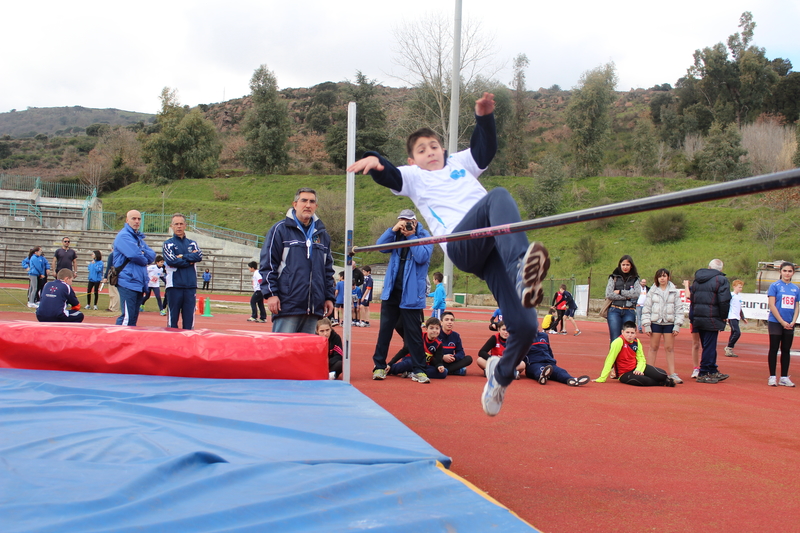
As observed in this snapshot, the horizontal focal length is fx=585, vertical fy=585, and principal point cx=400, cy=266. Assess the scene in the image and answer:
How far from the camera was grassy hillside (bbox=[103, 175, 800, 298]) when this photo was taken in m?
23.5

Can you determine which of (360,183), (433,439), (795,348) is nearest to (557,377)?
(433,439)

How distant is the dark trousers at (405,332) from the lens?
19.2 ft

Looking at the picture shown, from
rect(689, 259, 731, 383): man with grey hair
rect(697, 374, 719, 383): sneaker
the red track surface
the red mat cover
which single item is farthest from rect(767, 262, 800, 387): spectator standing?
the red mat cover

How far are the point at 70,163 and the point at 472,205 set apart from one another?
70294 millimetres

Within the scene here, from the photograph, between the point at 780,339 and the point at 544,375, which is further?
the point at 780,339

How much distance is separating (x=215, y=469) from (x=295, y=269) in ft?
8.41

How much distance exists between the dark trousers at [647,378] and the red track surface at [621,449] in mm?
201

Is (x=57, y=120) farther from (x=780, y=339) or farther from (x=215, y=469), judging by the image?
(x=215, y=469)

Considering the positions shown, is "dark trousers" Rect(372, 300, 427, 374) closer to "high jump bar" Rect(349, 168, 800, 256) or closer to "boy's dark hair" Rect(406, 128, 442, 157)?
"boy's dark hair" Rect(406, 128, 442, 157)

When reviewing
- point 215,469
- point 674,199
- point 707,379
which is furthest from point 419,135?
point 707,379

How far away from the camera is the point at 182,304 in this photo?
6172 mm

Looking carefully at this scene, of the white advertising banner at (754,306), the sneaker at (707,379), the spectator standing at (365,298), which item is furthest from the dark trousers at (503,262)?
the white advertising banner at (754,306)

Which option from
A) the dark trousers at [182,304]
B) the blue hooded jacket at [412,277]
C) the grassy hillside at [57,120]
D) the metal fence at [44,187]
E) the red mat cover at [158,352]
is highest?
the grassy hillside at [57,120]

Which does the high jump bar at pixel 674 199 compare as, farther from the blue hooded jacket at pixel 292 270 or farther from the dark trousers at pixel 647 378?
the dark trousers at pixel 647 378
